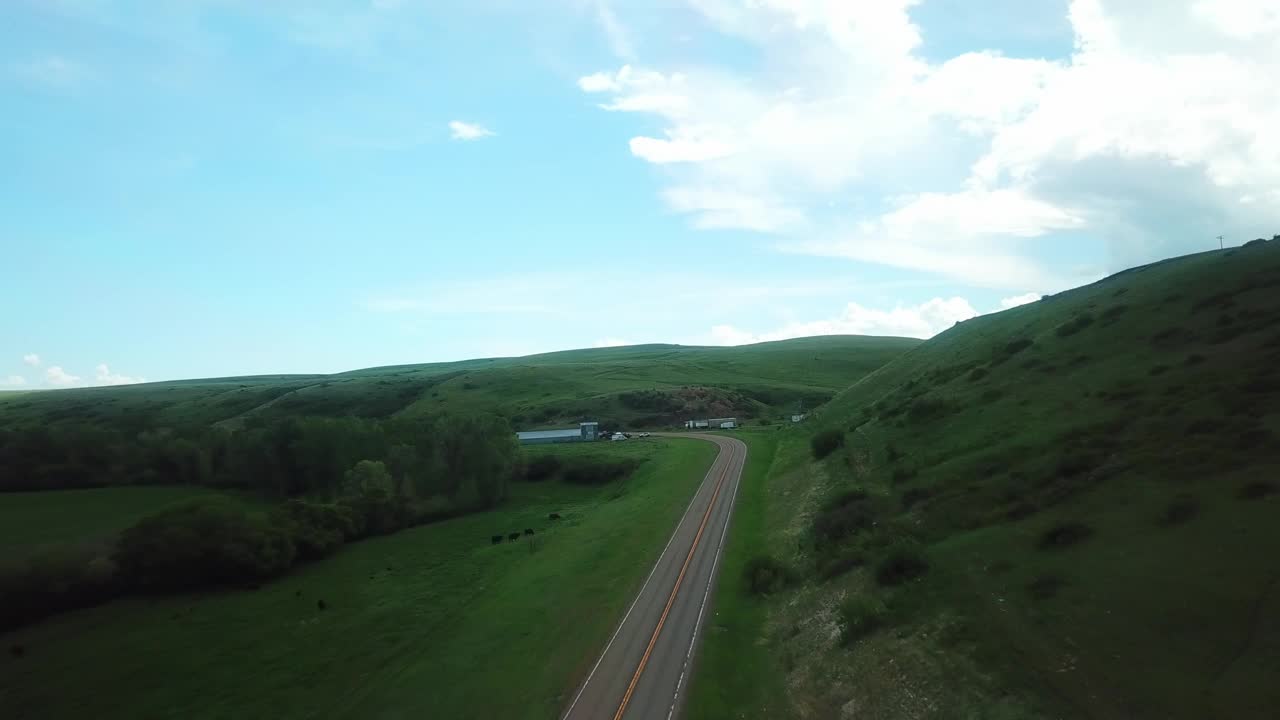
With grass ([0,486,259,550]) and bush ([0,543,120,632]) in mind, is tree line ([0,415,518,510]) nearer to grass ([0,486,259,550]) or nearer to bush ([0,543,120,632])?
grass ([0,486,259,550])

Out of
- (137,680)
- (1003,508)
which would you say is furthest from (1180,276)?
(137,680)

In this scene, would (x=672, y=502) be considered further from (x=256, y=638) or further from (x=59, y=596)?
(x=59, y=596)

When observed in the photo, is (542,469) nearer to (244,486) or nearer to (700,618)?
(244,486)

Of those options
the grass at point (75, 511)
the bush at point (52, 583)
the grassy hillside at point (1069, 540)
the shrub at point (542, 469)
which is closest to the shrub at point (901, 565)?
the grassy hillside at point (1069, 540)

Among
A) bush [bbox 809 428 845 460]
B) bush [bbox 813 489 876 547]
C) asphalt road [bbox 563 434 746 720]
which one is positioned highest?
bush [bbox 809 428 845 460]

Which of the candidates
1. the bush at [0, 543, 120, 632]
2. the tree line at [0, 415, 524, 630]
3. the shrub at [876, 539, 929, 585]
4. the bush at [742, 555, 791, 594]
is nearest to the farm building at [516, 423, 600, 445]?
the tree line at [0, 415, 524, 630]

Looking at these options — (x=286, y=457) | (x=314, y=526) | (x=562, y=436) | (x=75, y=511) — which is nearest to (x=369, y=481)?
(x=314, y=526)
